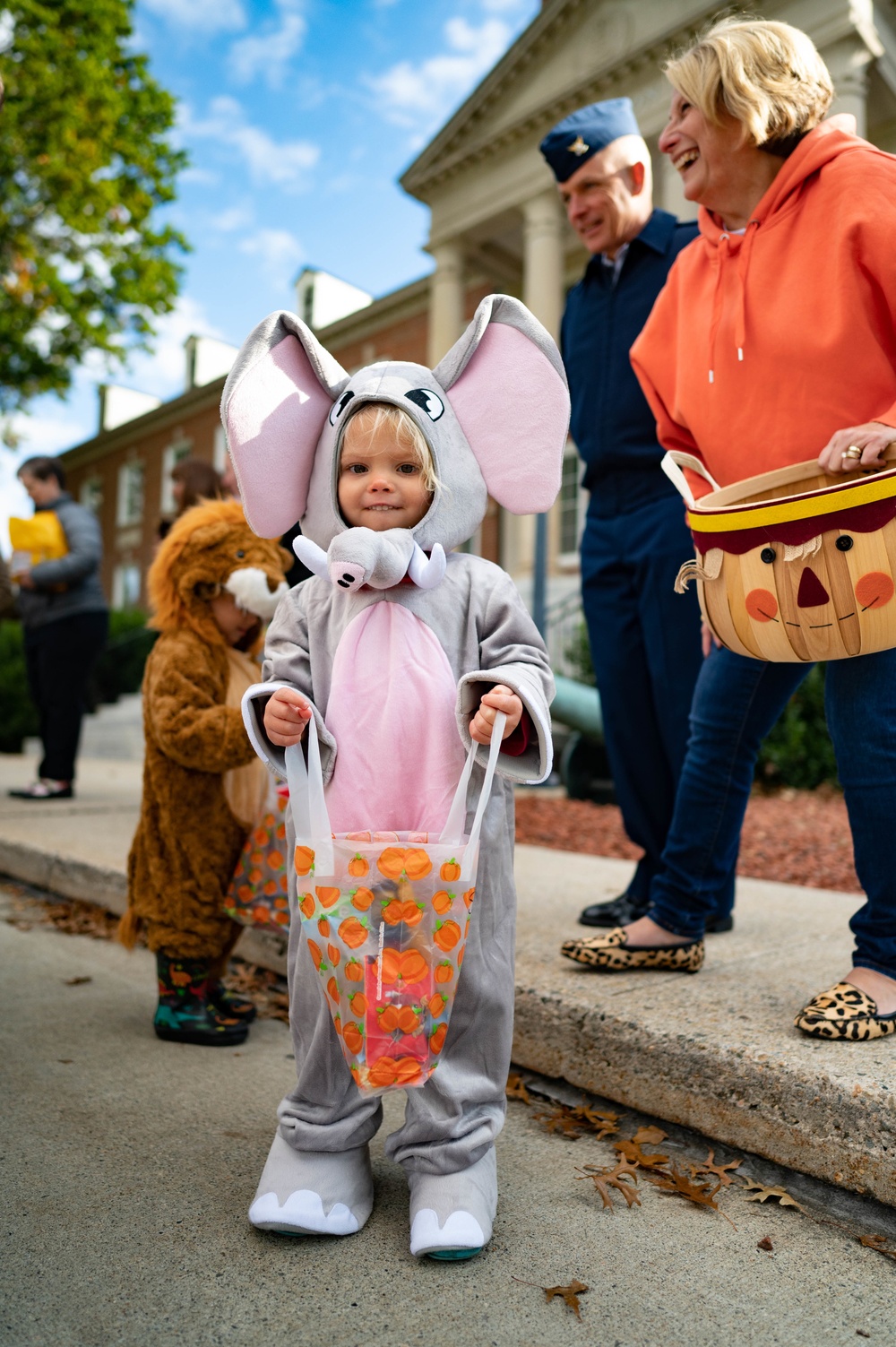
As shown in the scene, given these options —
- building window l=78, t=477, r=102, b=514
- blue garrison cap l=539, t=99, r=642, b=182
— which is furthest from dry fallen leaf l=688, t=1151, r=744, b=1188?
building window l=78, t=477, r=102, b=514

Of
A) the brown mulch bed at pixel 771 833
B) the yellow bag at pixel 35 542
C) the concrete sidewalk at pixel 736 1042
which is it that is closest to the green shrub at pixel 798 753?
the brown mulch bed at pixel 771 833

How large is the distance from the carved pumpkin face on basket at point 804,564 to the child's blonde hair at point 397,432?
1.92ft

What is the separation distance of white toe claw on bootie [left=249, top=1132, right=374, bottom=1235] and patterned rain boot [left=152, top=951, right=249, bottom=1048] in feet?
2.97

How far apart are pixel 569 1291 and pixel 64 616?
5114 mm

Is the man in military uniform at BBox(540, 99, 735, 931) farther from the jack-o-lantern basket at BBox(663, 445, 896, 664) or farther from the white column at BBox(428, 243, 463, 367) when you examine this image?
the white column at BBox(428, 243, 463, 367)

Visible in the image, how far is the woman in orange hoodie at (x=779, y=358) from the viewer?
6.50 feet

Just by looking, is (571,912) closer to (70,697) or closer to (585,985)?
(585,985)

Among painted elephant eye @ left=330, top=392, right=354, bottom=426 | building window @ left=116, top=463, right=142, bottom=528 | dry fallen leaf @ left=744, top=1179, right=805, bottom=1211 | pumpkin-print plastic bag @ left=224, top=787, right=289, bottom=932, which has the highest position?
building window @ left=116, top=463, right=142, bottom=528

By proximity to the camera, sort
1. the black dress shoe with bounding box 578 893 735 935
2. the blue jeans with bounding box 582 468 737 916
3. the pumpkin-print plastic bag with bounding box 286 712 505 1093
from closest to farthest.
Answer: the pumpkin-print plastic bag with bounding box 286 712 505 1093 < the blue jeans with bounding box 582 468 737 916 < the black dress shoe with bounding box 578 893 735 935

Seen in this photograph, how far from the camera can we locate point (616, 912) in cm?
307

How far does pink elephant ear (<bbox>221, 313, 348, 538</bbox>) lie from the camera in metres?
1.83

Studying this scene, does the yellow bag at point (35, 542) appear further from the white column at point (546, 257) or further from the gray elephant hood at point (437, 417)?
the white column at point (546, 257)

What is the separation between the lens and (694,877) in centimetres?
248

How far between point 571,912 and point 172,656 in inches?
62.2
